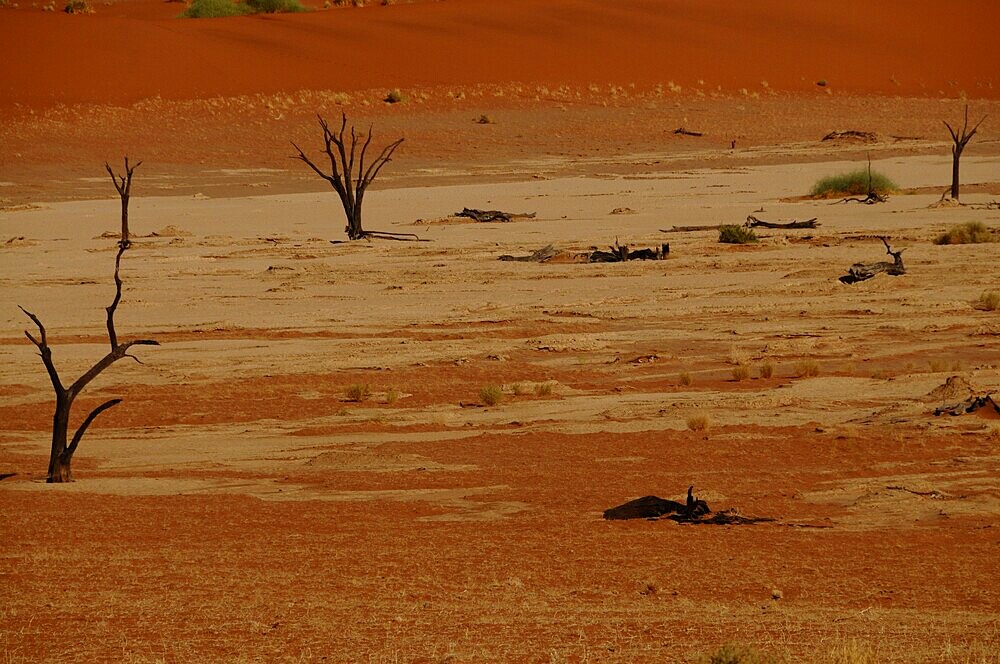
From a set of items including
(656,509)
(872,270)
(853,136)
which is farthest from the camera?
(853,136)

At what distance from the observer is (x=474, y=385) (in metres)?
14.7

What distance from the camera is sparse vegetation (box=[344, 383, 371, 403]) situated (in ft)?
46.1

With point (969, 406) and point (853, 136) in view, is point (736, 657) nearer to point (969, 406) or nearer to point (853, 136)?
point (969, 406)

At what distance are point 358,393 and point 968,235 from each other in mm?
13181

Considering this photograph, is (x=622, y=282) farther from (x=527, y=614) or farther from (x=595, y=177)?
(x=595, y=177)

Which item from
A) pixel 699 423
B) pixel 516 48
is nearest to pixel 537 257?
pixel 699 423

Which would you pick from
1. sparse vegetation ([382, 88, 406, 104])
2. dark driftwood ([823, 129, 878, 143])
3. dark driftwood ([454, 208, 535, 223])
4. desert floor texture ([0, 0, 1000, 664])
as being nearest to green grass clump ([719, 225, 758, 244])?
desert floor texture ([0, 0, 1000, 664])

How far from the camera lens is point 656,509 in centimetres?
945

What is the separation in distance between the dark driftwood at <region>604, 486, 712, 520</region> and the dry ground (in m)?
0.18

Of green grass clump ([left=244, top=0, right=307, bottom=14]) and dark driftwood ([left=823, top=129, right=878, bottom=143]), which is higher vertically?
green grass clump ([left=244, top=0, right=307, bottom=14])

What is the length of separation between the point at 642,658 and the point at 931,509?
3.64 metres

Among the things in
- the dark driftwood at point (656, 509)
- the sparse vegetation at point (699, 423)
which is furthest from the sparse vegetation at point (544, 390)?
the dark driftwood at point (656, 509)

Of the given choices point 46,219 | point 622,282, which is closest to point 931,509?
point 622,282

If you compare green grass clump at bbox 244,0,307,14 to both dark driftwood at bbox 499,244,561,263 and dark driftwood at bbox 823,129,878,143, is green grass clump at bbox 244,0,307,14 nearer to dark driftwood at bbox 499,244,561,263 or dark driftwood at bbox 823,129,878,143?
dark driftwood at bbox 823,129,878,143
